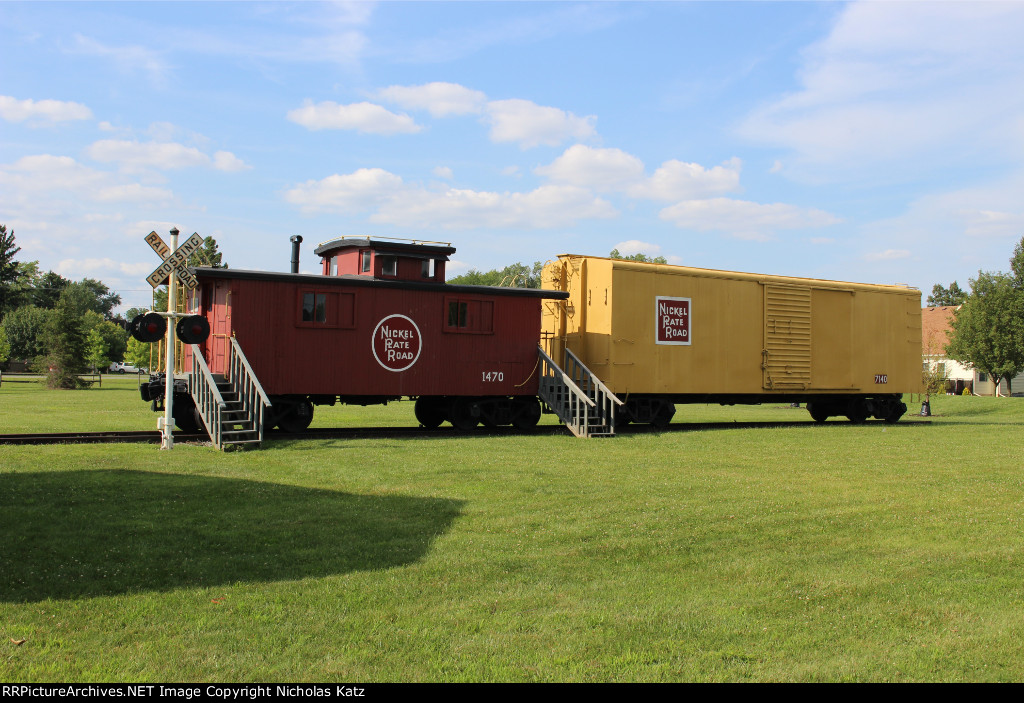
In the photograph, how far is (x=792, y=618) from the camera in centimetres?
→ 592

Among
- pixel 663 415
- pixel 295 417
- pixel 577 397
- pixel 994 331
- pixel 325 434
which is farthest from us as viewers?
pixel 994 331

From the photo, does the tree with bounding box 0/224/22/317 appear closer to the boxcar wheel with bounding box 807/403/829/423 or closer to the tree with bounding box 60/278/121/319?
the boxcar wheel with bounding box 807/403/829/423

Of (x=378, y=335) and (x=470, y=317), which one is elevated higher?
(x=470, y=317)

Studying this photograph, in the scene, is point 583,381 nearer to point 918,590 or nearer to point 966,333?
point 918,590

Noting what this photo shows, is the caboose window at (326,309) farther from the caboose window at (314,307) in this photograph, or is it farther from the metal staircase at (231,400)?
the metal staircase at (231,400)

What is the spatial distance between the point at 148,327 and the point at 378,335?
19.6ft

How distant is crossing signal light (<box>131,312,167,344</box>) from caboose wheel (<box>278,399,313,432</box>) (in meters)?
4.52

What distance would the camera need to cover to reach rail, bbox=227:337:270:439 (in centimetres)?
1563

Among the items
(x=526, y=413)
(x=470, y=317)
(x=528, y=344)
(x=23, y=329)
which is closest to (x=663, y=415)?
(x=526, y=413)

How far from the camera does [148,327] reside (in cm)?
1397

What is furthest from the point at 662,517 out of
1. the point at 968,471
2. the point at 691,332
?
the point at 691,332

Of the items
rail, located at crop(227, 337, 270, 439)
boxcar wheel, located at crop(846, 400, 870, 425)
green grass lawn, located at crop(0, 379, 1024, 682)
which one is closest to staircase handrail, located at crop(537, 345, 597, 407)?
green grass lawn, located at crop(0, 379, 1024, 682)

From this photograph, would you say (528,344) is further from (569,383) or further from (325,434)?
(325,434)
